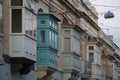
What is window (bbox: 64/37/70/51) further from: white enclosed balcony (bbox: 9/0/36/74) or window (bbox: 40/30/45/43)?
white enclosed balcony (bbox: 9/0/36/74)

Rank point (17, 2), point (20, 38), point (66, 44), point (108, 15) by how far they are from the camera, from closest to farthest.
A: point (20, 38)
point (17, 2)
point (108, 15)
point (66, 44)

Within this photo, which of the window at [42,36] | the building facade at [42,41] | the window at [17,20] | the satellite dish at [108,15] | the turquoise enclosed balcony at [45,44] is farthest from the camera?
the satellite dish at [108,15]

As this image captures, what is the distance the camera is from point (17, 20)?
2586cm

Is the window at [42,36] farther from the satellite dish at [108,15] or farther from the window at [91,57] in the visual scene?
the window at [91,57]

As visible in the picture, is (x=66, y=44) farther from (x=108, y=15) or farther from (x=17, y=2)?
(x=17, y=2)

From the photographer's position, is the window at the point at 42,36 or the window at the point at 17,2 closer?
the window at the point at 17,2

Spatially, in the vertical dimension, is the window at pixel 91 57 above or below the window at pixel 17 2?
below

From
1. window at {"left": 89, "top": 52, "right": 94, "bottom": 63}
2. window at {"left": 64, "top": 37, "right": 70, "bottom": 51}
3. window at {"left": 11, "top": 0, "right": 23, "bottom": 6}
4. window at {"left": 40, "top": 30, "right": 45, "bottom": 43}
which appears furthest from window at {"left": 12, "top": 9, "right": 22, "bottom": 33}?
window at {"left": 89, "top": 52, "right": 94, "bottom": 63}

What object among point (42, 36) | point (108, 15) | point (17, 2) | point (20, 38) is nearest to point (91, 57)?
point (108, 15)

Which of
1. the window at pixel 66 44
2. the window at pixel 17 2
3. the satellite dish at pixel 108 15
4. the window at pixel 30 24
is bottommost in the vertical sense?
the window at pixel 66 44

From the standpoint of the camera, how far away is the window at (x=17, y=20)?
84.0ft

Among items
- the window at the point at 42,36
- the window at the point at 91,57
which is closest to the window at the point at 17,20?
the window at the point at 42,36

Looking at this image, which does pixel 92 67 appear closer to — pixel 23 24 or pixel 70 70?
pixel 70 70

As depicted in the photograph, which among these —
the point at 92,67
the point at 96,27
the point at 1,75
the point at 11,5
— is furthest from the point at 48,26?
the point at 96,27
